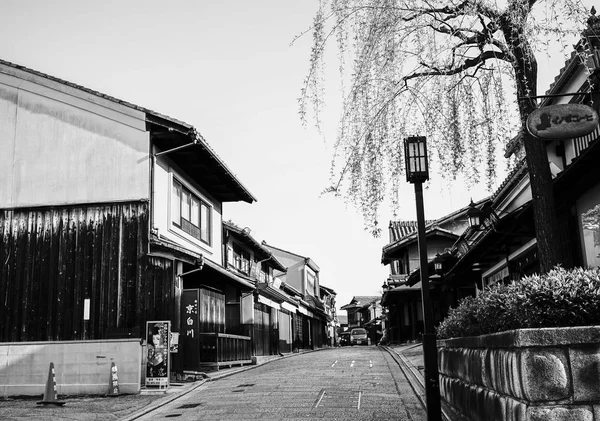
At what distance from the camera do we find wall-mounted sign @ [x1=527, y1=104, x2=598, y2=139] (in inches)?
306

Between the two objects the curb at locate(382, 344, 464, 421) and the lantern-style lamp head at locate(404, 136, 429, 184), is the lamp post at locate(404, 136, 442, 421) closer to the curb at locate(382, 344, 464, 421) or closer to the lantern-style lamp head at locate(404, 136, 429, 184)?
the lantern-style lamp head at locate(404, 136, 429, 184)

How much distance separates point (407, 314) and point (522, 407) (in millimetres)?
38114

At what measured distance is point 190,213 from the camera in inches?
832

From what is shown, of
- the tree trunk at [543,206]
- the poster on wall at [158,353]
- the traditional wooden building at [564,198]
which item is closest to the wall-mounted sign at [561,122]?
the traditional wooden building at [564,198]

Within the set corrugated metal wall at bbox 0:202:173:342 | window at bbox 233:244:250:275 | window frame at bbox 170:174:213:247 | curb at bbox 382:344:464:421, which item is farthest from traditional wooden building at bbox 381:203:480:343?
corrugated metal wall at bbox 0:202:173:342

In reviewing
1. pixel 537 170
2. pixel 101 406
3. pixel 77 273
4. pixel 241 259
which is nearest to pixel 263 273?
pixel 241 259

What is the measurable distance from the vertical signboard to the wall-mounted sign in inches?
484

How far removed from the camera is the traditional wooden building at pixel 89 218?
1730 cm

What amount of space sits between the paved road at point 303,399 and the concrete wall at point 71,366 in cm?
211

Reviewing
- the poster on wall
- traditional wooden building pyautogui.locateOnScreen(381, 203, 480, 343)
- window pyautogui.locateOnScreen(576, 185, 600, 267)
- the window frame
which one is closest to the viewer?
window pyautogui.locateOnScreen(576, 185, 600, 267)

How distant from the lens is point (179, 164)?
66.4 feet

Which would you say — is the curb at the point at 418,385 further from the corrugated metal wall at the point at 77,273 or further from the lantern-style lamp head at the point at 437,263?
the lantern-style lamp head at the point at 437,263

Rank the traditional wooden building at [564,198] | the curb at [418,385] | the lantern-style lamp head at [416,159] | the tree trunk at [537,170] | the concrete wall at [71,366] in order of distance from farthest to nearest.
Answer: the concrete wall at [71,366]
the traditional wooden building at [564,198]
the curb at [418,385]
the tree trunk at [537,170]
the lantern-style lamp head at [416,159]

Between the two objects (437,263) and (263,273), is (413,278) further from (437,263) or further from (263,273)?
(263,273)
